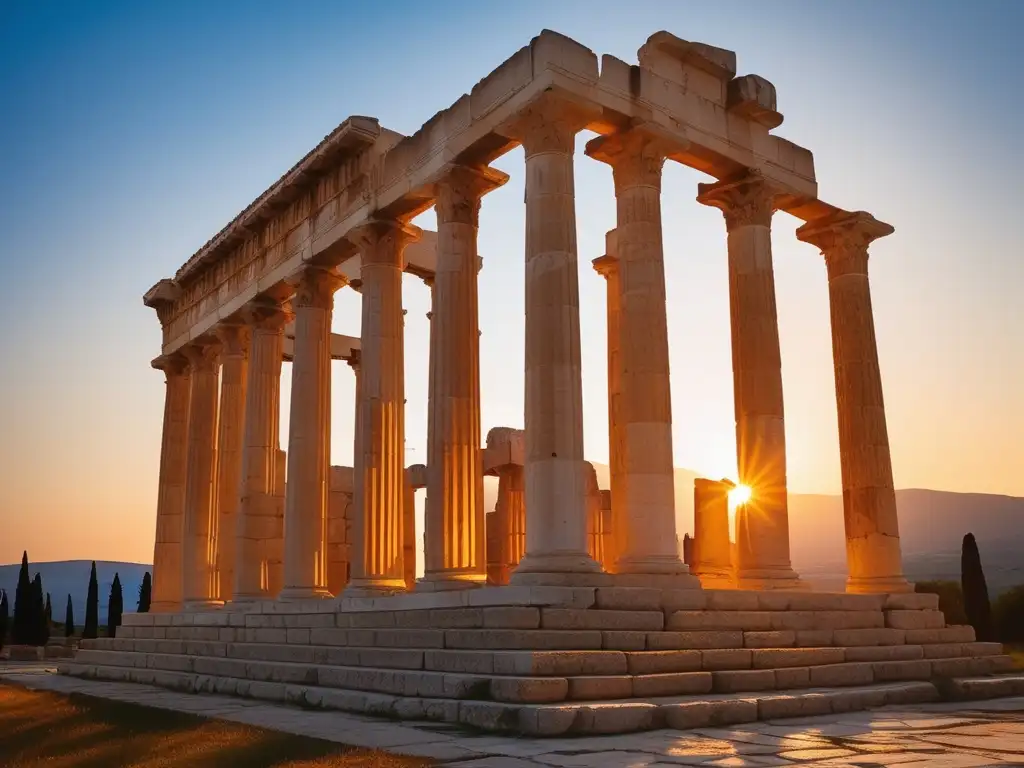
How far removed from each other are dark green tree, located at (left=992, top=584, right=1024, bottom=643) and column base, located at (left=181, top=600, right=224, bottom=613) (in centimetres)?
3821

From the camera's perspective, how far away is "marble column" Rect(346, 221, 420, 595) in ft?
93.8

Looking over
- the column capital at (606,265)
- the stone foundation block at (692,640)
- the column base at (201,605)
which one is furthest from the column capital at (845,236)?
the column base at (201,605)

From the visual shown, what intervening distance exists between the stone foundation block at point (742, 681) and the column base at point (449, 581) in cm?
751

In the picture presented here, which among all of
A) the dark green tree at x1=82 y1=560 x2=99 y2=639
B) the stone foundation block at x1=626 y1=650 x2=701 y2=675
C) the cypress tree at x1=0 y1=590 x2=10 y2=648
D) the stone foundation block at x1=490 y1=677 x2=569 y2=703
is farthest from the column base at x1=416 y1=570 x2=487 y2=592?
the dark green tree at x1=82 y1=560 x2=99 y2=639

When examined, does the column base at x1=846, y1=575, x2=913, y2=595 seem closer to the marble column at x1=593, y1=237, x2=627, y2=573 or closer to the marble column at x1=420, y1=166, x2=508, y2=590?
the marble column at x1=593, y1=237, x2=627, y2=573

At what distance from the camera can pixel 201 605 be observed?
3744 cm

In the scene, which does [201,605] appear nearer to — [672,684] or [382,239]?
[382,239]

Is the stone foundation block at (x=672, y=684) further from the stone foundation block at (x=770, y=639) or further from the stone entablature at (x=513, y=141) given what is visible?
the stone entablature at (x=513, y=141)

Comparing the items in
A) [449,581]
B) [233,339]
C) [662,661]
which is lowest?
[662,661]

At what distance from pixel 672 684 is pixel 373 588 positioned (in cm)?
1194

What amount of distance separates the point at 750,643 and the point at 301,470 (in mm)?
15966

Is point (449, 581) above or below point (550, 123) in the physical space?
below

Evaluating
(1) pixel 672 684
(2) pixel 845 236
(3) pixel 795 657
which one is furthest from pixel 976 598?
(1) pixel 672 684

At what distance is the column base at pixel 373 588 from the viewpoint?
27.7 m
